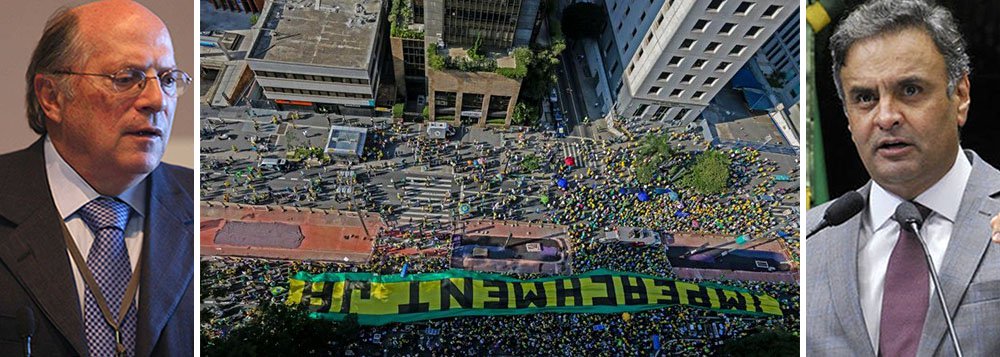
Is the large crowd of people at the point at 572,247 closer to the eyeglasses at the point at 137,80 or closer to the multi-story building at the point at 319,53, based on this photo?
the multi-story building at the point at 319,53

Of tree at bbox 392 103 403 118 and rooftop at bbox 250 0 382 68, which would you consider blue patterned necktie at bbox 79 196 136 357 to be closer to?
rooftop at bbox 250 0 382 68

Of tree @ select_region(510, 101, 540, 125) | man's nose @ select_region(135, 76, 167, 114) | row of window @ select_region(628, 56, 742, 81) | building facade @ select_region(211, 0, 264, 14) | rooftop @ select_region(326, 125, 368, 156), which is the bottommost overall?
man's nose @ select_region(135, 76, 167, 114)

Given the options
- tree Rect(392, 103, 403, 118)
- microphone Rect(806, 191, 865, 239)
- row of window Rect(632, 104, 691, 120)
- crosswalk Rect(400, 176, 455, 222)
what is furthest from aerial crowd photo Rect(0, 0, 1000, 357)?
tree Rect(392, 103, 403, 118)

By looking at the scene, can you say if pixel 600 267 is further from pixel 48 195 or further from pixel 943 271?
pixel 48 195

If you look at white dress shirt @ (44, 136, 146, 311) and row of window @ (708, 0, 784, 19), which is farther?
row of window @ (708, 0, 784, 19)

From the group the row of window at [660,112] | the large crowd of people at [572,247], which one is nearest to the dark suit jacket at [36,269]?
the large crowd of people at [572,247]

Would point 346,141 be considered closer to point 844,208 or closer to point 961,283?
point 844,208

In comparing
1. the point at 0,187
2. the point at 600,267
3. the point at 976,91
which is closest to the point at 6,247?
the point at 0,187

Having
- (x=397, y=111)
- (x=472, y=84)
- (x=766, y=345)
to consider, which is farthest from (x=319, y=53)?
(x=766, y=345)
